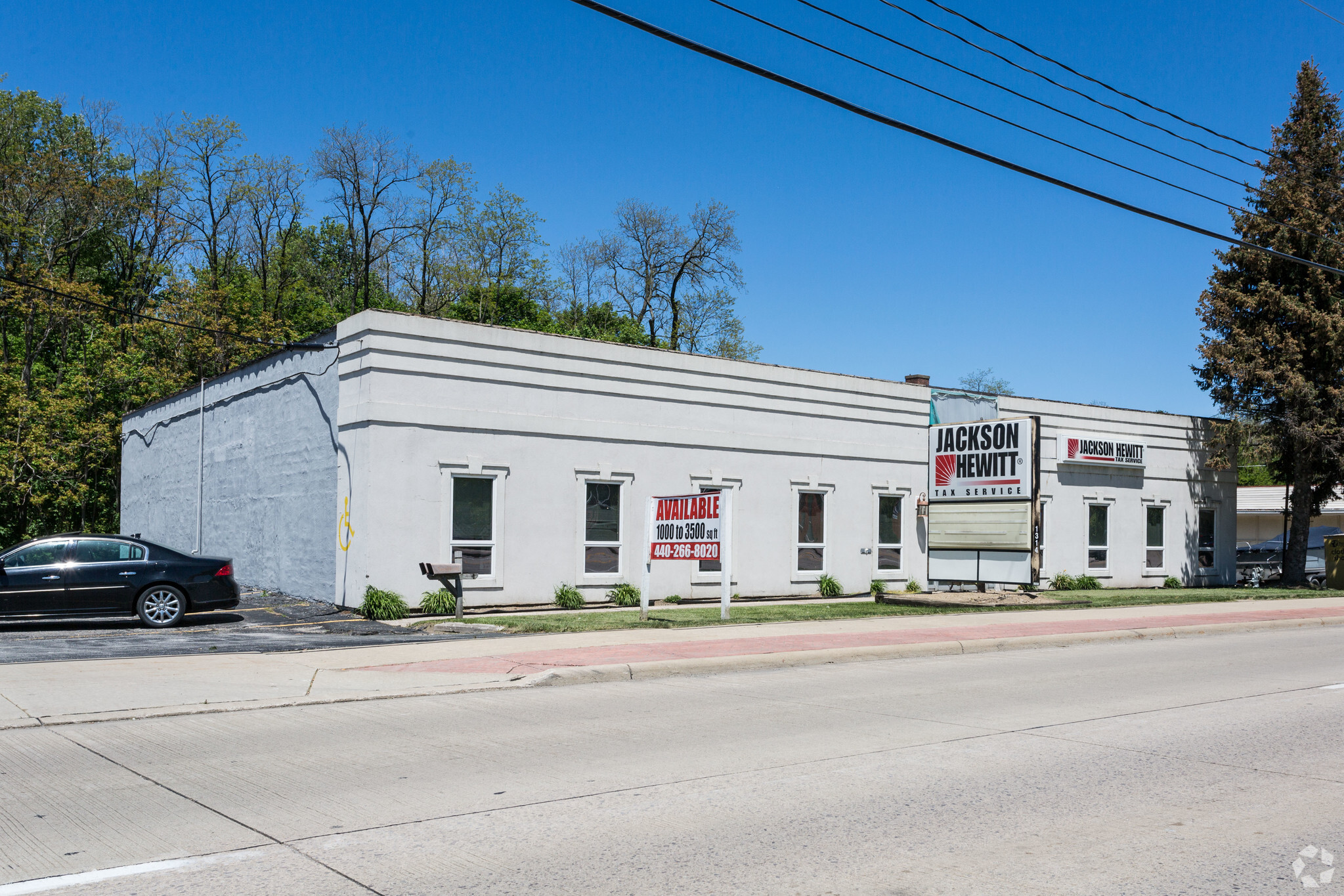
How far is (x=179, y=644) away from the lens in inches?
576

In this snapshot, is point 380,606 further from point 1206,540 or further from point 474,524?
point 1206,540

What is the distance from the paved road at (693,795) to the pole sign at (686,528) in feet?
22.3

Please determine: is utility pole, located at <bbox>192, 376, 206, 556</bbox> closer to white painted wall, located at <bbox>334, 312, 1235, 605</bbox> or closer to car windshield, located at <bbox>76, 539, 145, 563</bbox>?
white painted wall, located at <bbox>334, 312, 1235, 605</bbox>

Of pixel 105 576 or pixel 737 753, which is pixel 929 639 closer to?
pixel 737 753

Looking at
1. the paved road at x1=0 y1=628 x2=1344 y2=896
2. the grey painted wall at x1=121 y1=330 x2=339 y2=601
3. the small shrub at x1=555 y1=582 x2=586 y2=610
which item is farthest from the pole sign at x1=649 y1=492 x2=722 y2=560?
the paved road at x1=0 y1=628 x2=1344 y2=896

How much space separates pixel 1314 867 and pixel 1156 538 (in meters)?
28.6

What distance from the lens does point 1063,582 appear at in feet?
94.0

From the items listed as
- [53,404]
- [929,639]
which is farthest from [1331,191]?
[53,404]

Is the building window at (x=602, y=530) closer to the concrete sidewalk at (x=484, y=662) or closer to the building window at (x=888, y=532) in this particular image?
the concrete sidewalk at (x=484, y=662)

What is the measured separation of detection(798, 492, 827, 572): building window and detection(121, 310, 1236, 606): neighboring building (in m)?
0.05

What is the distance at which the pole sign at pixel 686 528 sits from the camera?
58.3 ft

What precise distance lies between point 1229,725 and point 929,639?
6.54 m

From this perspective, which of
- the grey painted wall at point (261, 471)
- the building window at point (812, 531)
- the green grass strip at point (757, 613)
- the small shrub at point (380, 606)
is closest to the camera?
Answer: the green grass strip at point (757, 613)

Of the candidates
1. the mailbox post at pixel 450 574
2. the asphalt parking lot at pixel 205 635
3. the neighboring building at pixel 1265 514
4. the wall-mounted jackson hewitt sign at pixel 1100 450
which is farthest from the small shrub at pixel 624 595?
the neighboring building at pixel 1265 514
